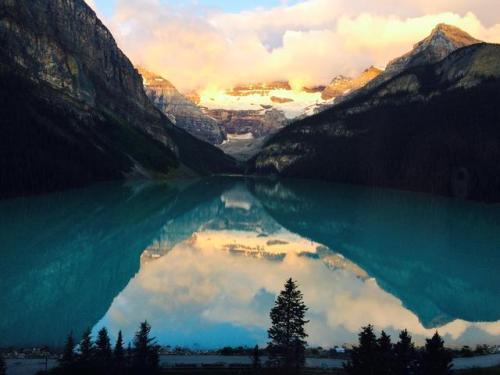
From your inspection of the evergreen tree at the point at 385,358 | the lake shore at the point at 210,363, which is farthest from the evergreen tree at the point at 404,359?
the lake shore at the point at 210,363

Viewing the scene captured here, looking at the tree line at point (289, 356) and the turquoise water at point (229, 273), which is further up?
the turquoise water at point (229, 273)

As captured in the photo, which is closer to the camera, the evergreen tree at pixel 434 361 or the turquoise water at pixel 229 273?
the evergreen tree at pixel 434 361

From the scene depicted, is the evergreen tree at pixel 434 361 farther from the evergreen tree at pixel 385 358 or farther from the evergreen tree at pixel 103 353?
the evergreen tree at pixel 103 353

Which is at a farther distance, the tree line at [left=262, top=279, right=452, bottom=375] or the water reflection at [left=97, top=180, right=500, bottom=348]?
the water reflection at [left=97, top=180, right=500, bottom=348]

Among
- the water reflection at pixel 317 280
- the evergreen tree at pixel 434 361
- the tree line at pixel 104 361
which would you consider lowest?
the evergreen tree at pixel 434 361

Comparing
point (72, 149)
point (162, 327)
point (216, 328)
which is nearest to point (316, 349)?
point (216, 328)

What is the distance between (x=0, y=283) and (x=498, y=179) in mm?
168795

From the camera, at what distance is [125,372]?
27.2 m

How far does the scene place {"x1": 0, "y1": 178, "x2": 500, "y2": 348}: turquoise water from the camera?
42219 mm

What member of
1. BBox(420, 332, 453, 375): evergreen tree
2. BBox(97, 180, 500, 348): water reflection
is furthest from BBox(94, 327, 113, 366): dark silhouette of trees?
BBox(420, 332, 453, 375): evergreen tree

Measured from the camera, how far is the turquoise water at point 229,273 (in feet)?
139

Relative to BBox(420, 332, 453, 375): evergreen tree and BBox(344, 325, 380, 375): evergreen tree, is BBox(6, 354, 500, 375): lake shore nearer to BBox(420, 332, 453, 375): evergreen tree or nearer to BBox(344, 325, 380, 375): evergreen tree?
BBox(344, 325, 380, 375): evergreen tree

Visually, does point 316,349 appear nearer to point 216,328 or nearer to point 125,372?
point 216,328

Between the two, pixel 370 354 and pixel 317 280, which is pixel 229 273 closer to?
pixel 317 280
